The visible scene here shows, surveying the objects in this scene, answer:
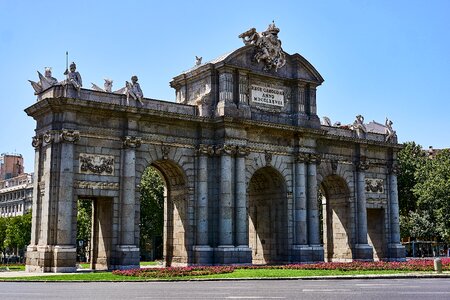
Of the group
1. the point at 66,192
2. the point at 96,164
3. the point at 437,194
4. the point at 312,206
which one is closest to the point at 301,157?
the point at 312,206

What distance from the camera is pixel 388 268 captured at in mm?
34469

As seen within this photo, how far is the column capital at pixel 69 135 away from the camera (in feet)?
120

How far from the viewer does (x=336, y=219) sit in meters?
52.0

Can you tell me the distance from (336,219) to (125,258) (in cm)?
2151

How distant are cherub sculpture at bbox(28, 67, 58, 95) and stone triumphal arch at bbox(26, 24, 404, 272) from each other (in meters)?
0.13

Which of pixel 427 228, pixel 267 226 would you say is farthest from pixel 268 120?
pixel 427 228

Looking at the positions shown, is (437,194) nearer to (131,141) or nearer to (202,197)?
(202,197)

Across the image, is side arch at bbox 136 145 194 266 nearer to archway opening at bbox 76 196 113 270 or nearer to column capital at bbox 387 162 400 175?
archway opening at bbox 76 196 113 270

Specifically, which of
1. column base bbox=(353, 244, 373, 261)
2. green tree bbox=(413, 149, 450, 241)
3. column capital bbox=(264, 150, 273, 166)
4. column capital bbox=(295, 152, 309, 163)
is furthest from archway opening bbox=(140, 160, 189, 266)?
green tree bbox=(413, 149, 450, 241)

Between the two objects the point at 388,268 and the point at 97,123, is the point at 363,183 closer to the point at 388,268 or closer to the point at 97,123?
the point at 388,268

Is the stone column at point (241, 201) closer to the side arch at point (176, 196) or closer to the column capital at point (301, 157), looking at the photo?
the side arch at point (176, 196)

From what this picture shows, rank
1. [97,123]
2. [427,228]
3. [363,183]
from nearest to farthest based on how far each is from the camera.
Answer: [97,123] < [363,183] < [427,228]

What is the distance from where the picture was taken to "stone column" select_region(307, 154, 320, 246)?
149 ft

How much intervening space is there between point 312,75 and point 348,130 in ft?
23.8
